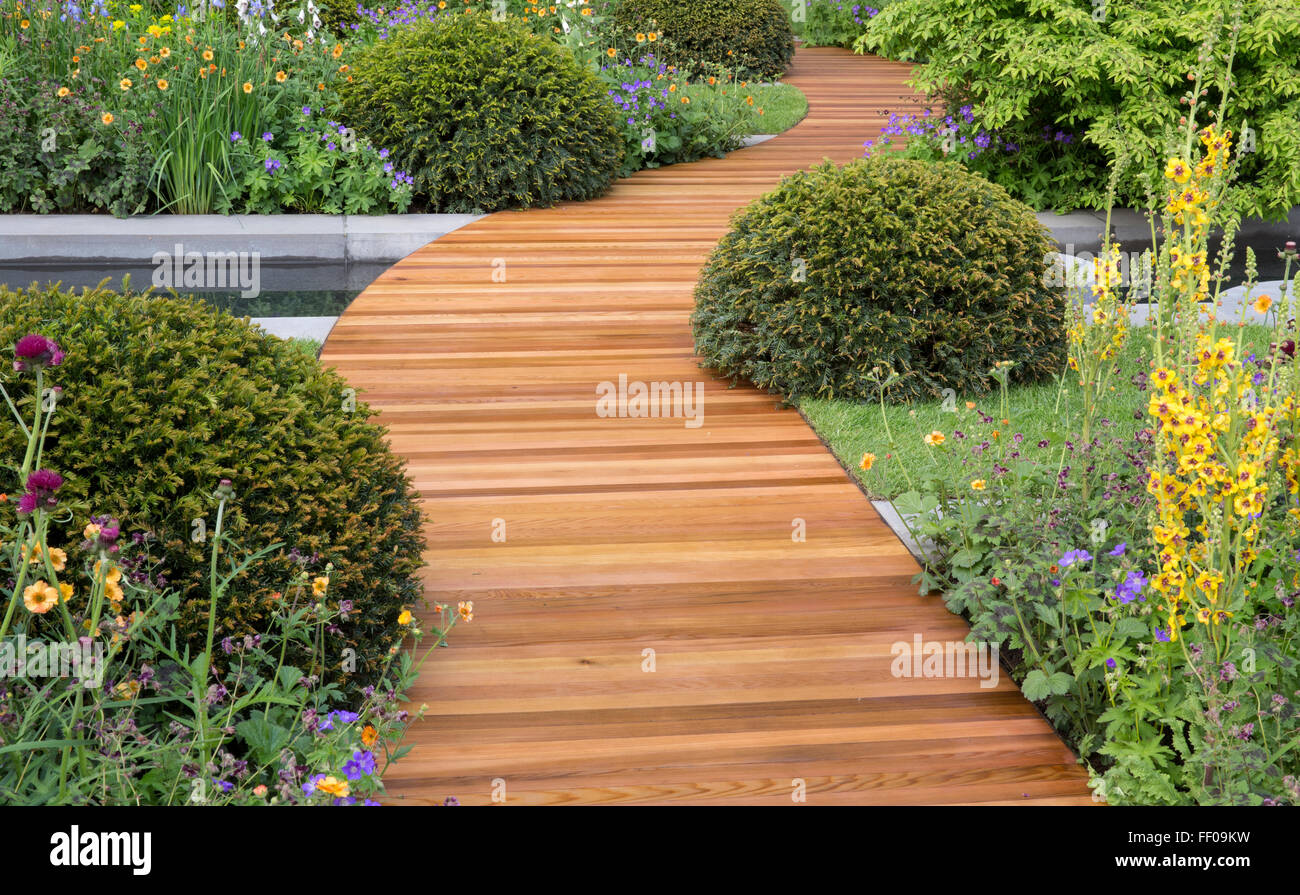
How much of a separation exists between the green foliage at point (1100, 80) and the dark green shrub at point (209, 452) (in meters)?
5.06

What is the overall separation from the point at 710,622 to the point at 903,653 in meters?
0.50

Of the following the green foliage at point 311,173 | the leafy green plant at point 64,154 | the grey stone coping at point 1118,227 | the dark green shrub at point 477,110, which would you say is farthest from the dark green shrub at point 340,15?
the grey stone coping at point 1118,227

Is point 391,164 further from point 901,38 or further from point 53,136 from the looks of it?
point 901,38

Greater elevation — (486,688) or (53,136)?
(53,136)

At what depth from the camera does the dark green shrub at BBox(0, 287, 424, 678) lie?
7.99 ft

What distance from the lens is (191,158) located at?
21.1ft

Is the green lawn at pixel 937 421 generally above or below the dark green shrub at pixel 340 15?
below

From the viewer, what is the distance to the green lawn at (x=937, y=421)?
3.95 metres

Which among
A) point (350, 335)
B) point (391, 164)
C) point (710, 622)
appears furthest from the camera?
point (391, 164)

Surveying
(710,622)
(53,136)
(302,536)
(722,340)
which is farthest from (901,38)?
(302,536)

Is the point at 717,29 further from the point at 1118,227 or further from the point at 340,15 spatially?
the point at 1118,227

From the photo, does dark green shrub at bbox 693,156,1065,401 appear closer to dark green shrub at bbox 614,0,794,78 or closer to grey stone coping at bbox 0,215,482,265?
grey stone coping at bbox 0,215,482,265

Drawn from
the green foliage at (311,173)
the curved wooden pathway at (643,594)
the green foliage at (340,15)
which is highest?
the green foliage at (340,15)

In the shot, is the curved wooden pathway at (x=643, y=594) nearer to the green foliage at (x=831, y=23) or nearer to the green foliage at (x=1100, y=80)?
the green foliage at (x=1100, y=80)
